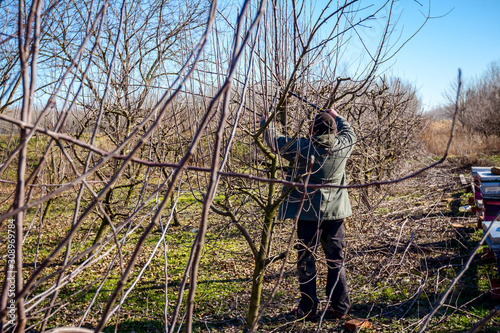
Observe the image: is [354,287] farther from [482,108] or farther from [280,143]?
[482,108]

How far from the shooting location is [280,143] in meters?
3.04

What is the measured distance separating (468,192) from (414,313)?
6.45m

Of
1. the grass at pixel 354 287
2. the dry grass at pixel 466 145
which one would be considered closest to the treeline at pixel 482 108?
the dry grass at pixel 466 145

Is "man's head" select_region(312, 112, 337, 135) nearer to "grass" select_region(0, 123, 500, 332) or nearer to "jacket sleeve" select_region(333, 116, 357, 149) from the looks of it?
"jacket sleeve" select_region(333, 116, 357, 149)

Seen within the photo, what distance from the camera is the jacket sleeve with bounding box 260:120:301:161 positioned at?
2641 millimetres

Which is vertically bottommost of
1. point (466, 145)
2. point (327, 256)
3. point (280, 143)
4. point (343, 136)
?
point (327, 256)

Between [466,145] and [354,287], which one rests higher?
[466,145]

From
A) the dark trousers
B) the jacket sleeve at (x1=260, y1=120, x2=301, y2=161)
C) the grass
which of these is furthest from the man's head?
the dark trousers

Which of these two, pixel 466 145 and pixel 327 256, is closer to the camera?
pixel 327 256

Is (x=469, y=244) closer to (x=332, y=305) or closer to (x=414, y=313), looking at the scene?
(x=414, y=313)

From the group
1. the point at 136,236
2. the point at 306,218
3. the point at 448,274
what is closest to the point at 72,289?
the point at 136,236

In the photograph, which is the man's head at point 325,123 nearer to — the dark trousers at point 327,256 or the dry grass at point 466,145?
the dark trousers at point 327,256

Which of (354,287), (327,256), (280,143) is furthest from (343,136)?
(354,287)

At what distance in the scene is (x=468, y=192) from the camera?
9383 mm
